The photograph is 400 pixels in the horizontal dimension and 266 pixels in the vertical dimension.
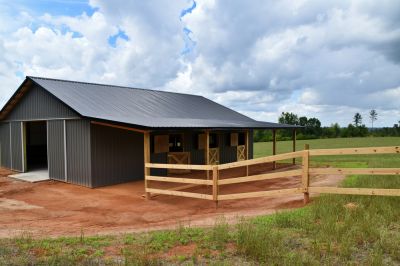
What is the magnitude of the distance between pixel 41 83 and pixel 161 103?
6485 mm

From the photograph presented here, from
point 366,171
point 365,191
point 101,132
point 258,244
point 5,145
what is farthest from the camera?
point 5,145

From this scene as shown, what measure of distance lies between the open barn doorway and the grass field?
1471cm

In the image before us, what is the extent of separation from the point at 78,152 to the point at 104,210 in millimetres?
4476

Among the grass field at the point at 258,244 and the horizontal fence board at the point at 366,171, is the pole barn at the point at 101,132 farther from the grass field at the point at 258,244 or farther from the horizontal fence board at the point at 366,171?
the grass field at the point at 258,244

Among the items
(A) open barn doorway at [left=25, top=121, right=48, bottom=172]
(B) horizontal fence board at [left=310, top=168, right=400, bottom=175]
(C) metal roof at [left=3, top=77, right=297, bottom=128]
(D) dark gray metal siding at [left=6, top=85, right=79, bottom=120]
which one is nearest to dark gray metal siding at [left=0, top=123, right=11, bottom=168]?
(A) open barn doorway at [left=25, top=121, right=48, bottom=172]

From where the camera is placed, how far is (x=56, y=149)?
14.0 metres

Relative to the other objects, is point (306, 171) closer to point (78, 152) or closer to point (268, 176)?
point (268, 176)

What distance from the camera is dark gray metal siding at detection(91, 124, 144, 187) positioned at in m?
12.5

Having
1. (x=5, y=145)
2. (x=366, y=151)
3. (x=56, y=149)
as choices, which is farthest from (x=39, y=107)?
(x=366, y=151)

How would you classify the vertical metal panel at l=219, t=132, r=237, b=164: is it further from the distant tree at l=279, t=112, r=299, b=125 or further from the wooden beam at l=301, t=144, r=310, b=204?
the distant tree at l=279, t=112, r=299, b=125

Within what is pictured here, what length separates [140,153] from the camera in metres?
14.5

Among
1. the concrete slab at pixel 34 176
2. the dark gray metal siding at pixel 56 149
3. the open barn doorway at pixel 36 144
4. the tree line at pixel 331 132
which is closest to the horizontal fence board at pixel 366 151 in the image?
the dark gray metal siding at pixel 56 149

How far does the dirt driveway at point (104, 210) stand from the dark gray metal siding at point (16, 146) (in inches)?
176

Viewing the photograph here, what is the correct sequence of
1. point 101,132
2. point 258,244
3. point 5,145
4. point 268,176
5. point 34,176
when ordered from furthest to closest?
point 5,145 < point 34,176 < point 101,132 < point 268,176 < point 258,244
